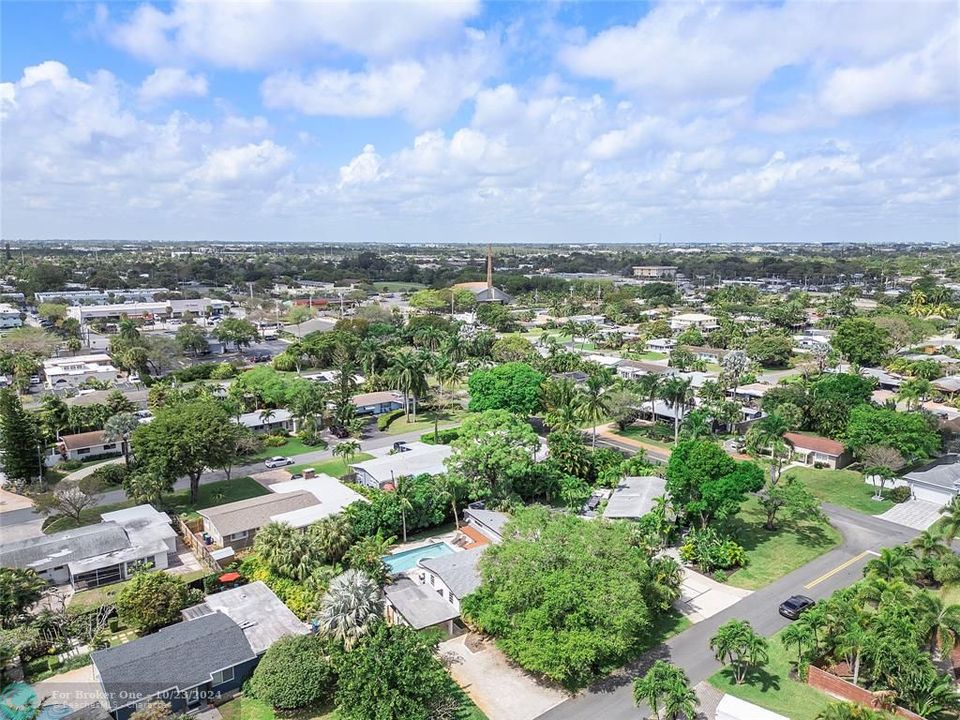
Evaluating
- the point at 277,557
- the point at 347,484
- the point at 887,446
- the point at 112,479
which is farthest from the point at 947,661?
the point at 112,479

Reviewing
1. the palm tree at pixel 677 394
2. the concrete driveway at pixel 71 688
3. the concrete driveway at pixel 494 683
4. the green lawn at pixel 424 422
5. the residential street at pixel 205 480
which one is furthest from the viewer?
the green lawn at pixel 424 422

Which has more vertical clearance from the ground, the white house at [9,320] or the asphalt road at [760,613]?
the white house at [9,320]

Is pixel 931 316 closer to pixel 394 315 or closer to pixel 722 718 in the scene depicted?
pixel 394 315

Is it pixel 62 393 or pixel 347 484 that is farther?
pixel 62 393

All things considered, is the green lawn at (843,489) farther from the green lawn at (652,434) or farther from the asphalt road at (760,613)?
the green lawn at (652,434)

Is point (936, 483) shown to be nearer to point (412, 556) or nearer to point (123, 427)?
point (412, 556)

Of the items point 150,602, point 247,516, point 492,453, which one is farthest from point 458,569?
point 247,516

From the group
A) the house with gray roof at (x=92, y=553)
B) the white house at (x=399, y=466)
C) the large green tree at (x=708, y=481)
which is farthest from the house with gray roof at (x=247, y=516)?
the large green tree at (x=708, y=481)
